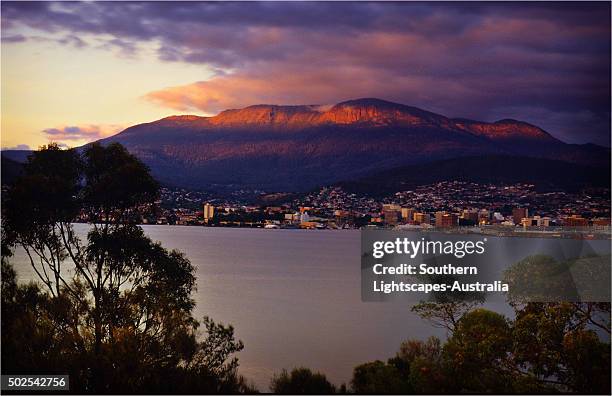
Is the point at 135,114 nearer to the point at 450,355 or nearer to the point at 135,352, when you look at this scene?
the point at 135,352

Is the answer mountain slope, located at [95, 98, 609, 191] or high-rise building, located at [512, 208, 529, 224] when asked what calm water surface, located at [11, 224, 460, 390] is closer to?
mountain slope, located at [95, 98, 609, 191]

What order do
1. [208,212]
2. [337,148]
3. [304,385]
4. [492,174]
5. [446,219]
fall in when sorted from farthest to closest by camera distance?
1. [337,148]
2. [208,212]
3. [492,174]
4. [446,219]
5. [304,385]

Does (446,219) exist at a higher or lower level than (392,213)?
lower

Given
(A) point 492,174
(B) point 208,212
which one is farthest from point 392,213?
(B) point 208,212

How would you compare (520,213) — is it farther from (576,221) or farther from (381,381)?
(381,381)

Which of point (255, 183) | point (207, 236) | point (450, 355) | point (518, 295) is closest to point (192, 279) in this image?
point (450, 355)

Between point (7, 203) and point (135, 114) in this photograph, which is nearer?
point (7, 203)

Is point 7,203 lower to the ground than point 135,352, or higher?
higher

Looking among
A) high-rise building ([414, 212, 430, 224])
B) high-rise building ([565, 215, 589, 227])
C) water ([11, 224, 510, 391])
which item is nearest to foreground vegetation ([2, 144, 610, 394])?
water ([11, 224, 510, 391])
